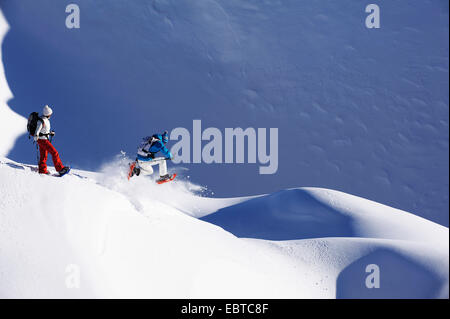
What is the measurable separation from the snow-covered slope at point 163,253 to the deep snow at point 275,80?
30.1 ft

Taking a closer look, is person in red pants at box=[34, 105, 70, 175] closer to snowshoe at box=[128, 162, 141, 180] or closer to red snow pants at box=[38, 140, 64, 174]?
red snow pants at box=[38, 140, 64, 174]

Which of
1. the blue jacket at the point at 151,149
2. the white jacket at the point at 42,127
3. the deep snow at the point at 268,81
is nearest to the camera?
the white jacket at the point at 42,127

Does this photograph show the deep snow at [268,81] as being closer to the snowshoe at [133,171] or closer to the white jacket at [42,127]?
the snowshoe at [133,171]

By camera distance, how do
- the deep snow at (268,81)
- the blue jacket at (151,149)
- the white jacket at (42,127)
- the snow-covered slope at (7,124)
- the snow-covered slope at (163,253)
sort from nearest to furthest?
the snow-covered slope at (163,253) < the white jacket at (42,127) < the blue jacket at (151,149) < the snow-covered slope at (7,124) < the deep snow at (268,81)

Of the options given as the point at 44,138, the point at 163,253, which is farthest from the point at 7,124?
the point at 163,253

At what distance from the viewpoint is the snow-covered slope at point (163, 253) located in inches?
176

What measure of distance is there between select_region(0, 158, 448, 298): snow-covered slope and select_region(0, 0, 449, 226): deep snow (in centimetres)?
918

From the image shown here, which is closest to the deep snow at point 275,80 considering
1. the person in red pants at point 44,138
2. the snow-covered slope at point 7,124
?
the snow-covered slope at point 7,124

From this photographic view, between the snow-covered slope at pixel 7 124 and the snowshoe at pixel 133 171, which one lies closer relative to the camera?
the snowshoe at pixel 133 171

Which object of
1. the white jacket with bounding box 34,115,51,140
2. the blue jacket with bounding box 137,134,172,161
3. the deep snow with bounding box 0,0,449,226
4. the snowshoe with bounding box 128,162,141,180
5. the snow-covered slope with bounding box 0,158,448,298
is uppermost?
the deep snow with bounding box 0,0,449,226

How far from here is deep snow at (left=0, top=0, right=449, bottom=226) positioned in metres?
16.3

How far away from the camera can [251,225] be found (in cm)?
814

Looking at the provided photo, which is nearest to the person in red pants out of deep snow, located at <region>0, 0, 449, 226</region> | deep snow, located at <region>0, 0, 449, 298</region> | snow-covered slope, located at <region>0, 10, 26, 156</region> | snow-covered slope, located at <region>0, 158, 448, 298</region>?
snow-covered slope, located at <region>0, 158, 448, 298</region>

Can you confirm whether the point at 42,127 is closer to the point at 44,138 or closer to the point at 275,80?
the point at 44,138
